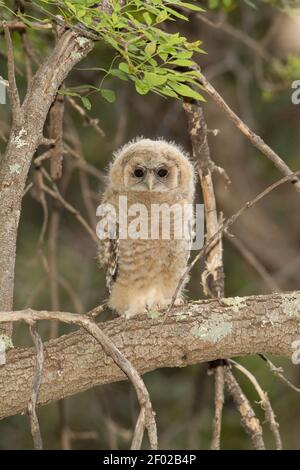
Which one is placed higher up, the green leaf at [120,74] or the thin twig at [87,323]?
the green leaf at [120,74]

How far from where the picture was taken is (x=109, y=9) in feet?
10.4

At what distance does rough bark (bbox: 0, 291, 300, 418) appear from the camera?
3297 mm

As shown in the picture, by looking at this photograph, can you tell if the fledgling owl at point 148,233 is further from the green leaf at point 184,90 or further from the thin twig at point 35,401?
the thin twig at point 35,401

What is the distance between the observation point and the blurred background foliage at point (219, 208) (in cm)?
639

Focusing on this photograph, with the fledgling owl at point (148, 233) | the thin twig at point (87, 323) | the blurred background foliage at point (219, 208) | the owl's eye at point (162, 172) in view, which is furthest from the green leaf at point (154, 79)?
the blurred background foliage at point (219, 208)

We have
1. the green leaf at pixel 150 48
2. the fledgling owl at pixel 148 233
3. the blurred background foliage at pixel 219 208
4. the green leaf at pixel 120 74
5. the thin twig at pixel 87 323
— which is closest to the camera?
the thin twig at pixel 87 323

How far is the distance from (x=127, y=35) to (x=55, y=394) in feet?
4.64

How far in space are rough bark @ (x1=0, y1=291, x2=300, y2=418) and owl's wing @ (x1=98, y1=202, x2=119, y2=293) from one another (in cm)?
95

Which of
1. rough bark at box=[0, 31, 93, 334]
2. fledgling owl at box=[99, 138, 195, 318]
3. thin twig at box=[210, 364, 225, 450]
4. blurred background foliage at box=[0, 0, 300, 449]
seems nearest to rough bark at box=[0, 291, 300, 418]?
rough bark at box=[0, 31, 93, 334]

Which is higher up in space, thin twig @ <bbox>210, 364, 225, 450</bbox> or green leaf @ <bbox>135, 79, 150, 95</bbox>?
green leaf @ <bbox>135, 79, 150, 95</bbox>

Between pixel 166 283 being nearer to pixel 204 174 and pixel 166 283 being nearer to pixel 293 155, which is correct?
pixel 204 174

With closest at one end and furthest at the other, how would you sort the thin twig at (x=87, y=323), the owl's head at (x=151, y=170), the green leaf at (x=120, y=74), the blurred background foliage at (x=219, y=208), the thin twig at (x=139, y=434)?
the thin twig at (x=139, y=434) < the thin twig at (x=87, y=323) < the green leaf at (x=120, y=74) < the owl's head at (x=151, y=170) < the blurred background foliage at (x=219, y=208)

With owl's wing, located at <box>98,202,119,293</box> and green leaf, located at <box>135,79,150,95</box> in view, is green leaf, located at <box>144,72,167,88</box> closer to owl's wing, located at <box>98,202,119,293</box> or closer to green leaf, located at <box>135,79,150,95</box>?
green leaf, located at <box>135,79,150,95</box>
